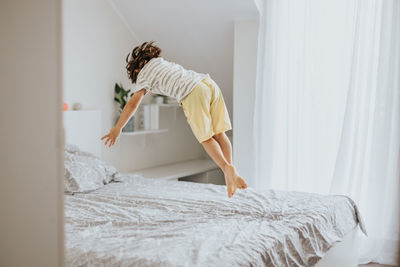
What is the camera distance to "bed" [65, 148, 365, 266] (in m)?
1.94

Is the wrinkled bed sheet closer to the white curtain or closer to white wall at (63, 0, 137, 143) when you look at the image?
the white curtain

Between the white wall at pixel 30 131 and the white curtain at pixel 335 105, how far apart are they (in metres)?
2.98

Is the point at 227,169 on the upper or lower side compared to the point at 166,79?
lower

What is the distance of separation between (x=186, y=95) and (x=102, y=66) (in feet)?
5.90

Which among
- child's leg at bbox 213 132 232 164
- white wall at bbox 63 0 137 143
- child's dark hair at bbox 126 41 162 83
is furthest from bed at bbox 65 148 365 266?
white wall at bbox 63 0 137 143

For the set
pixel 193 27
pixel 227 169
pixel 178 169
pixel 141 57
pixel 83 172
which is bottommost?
pixel 178 169

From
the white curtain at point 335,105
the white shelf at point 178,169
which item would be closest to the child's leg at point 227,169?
the white curtain at point 335,105

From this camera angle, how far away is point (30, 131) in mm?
1128

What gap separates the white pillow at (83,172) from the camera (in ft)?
10.5

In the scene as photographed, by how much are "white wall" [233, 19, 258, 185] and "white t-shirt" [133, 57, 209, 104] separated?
5.22ft

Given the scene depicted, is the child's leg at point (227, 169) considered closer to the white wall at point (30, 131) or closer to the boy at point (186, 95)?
the boy at point (186, 95)

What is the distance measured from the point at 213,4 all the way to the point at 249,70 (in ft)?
2.23

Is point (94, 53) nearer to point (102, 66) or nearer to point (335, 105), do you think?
point (102, 66)

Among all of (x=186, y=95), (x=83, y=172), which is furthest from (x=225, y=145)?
(x=83, y=172)
